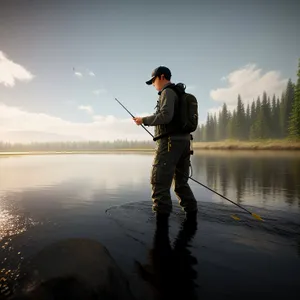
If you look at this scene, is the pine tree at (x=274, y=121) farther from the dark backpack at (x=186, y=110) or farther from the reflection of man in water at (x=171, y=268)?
the reflection of man in water at (x=171, y=268)

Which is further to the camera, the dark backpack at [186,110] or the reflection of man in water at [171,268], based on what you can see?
the dark backpack at [186,110]

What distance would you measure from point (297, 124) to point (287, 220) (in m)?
66.7

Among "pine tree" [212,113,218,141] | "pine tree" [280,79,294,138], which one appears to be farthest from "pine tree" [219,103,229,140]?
"pine tree" [280,79,294,138]

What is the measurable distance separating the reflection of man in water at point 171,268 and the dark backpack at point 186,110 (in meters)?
2.59

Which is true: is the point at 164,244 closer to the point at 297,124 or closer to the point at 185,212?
the point at 185,212

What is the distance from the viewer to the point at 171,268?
9.77ft

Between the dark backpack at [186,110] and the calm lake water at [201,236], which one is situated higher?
the dark backpack at [186,110]

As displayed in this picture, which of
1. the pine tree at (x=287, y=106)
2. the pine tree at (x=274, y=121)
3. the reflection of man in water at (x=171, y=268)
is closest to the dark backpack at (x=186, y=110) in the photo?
the reflection of man in water at (x=171, y=268)

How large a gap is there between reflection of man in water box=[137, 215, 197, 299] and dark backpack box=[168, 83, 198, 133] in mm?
2586

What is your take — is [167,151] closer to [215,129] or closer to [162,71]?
[162,71]

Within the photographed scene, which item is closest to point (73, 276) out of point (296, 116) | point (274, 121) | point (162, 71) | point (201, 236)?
point (201, 236)

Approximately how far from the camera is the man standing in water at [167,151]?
5.15 m

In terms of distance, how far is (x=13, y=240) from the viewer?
3818 mm

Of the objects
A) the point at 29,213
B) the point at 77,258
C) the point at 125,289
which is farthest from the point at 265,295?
the point at 29,213
